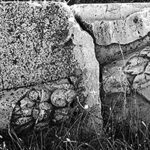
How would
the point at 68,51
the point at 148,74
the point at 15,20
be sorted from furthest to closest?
the point at 148,74 < the point at 68,51 < the point at 15,20

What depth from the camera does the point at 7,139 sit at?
7.57 ft

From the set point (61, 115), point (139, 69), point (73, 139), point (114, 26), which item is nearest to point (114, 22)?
point (114, 26)

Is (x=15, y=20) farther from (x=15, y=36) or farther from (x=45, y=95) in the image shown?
(x=45, y=95)

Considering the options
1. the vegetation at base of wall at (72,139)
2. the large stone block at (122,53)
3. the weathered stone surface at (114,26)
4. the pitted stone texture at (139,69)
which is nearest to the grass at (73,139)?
the vegetation at base of wall at (72,139)

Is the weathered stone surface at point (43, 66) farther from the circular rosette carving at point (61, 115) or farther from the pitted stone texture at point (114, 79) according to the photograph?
the pitted stone texture at point (114, 79)

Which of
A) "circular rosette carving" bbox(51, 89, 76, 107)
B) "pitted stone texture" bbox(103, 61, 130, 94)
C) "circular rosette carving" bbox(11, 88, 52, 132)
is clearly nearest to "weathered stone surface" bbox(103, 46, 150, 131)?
"pitted stone texture" bbox(103, 61, 130, 94)

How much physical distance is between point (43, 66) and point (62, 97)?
9.8 inches

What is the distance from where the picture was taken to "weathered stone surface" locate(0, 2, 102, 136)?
2.18 m

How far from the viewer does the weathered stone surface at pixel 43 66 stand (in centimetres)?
218

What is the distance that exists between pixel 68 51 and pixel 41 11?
1.05 feet

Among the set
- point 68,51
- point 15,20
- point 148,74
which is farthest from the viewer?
point 148,74

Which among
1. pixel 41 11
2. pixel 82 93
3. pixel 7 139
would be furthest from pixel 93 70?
pixel 7 139

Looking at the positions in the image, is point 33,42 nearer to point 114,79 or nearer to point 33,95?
Result: point 33,95

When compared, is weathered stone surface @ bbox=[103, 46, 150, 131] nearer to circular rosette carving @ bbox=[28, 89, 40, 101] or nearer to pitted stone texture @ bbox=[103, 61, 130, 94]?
pitted stone texture @ bbox=[103, 61, 130, 94]
